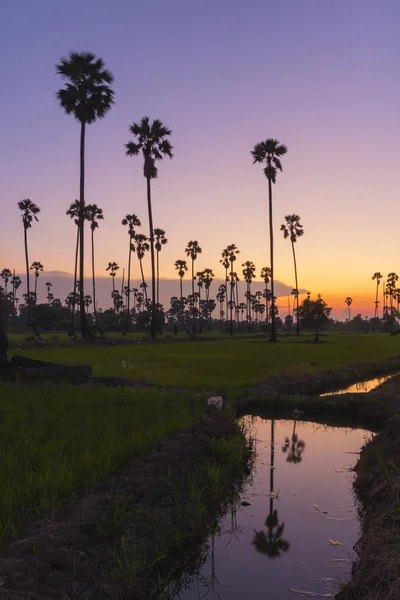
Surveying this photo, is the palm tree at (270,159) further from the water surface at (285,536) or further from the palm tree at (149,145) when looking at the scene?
the water surface at (285,536)

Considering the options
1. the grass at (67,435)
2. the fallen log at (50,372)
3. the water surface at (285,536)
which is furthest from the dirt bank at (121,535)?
the fallen log at (50,372)

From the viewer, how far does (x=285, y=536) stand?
27.2 feet

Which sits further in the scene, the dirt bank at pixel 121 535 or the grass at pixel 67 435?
the grass at pixel 67 435

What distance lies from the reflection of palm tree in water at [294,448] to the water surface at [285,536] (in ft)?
0.10

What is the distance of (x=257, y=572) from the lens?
23.4ft

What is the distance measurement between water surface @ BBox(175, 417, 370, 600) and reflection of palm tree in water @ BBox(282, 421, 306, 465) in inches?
1.2

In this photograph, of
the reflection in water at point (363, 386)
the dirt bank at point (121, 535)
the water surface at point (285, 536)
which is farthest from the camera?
the reflection in water at point (363, 386)

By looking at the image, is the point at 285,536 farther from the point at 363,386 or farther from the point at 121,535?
the point at 363,386

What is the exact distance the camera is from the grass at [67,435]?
7.11 metres

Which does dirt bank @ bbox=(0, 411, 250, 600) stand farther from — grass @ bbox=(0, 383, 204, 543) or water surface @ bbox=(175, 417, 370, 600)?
water surface @ bbox=(175, 417, 370, 600)

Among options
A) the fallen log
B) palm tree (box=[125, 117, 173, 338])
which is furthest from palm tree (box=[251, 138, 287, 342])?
the fallen log

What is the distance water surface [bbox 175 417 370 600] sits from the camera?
6.75 metres

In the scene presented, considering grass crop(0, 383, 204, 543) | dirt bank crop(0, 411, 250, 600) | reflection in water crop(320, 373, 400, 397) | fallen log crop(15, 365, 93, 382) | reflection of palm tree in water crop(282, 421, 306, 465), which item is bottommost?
reflection of palm tree in water crop(282, 421, 306, 465)

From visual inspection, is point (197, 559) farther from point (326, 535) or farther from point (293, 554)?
point (326, 535)
